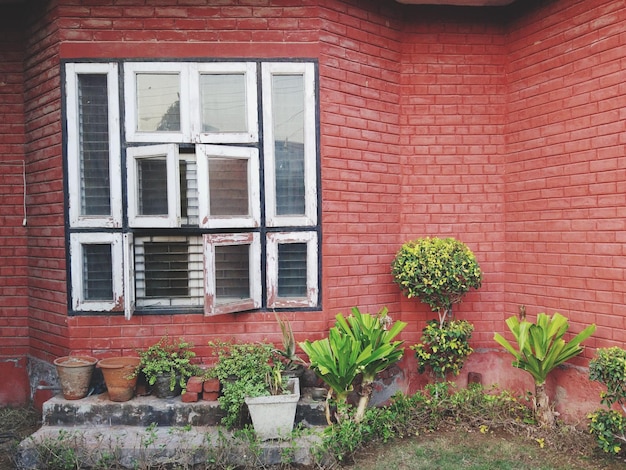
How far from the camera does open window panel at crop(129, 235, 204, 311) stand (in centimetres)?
437

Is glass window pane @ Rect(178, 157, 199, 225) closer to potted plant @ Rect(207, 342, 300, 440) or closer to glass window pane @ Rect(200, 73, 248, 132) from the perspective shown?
glass window pane @ Rect(200, 73, 248, 132)

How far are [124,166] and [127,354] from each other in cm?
164

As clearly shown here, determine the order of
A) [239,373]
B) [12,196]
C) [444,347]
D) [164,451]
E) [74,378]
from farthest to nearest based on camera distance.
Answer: [12,196] < [444,347] < [74,378] < [239,373] < [164,451]

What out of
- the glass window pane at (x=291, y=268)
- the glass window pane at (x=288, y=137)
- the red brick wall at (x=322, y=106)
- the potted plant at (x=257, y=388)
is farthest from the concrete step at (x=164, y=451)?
the glass window pane at (x=288, y=137)

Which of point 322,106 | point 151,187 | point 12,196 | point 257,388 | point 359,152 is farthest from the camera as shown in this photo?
point 12,196

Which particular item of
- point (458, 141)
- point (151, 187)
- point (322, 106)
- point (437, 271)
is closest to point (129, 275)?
point (151, 187)

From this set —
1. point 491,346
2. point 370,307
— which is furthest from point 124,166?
point 491,346

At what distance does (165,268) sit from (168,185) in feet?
2.51

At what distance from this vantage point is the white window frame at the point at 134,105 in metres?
4.25

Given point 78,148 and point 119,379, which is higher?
point 78,148

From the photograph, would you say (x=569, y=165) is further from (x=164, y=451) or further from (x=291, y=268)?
(x=164, y=451)

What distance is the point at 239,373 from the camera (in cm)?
397

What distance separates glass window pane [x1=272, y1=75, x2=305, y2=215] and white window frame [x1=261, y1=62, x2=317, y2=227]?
0.05m

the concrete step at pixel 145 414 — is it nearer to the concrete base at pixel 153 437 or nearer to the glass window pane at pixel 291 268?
the concrete base at pixel 153 437
